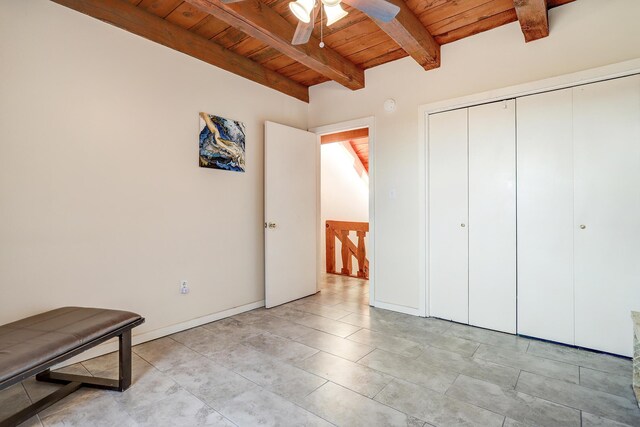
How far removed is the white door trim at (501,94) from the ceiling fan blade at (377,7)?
149 centimetres

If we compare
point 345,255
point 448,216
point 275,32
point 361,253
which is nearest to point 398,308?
point 448,216

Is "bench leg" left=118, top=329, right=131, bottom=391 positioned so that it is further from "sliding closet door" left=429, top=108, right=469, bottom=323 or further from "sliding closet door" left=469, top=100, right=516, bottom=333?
"sliding closet door" left=469, top=100, right=516, bottom=333

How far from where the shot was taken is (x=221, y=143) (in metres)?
3.08

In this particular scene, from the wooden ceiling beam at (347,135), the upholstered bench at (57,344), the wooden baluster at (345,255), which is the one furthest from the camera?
the wooden baluster at (345,255)

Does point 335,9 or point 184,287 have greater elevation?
point 335,9

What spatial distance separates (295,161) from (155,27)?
178 centimetres

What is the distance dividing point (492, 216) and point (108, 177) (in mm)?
3137

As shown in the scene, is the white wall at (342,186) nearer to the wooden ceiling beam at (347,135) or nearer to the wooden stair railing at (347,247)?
the wooden stair railing at (347,247)

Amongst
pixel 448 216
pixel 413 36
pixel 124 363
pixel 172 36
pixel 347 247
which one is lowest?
pixel 124 363

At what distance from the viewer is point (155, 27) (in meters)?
2.61

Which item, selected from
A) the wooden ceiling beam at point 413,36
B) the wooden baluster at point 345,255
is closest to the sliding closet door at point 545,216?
the wooden ceiling beam at point 413,36

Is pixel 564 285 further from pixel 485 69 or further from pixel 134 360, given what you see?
pixel 134 360

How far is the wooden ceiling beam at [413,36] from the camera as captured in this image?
7.72 feet

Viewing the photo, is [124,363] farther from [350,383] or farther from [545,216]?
[545,216]
